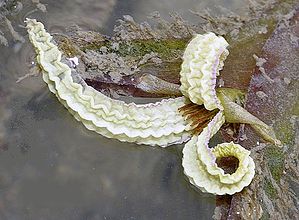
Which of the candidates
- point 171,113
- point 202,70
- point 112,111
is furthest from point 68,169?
point 202,70

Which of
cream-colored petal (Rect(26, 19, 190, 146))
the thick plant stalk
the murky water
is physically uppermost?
the thick plant stalk

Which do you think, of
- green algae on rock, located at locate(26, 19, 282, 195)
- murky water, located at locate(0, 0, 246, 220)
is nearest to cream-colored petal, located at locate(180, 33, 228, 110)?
green algae on rock, located at locate(26, 19, 282, 195)

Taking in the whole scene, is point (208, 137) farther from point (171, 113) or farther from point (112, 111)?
point (112, 111)

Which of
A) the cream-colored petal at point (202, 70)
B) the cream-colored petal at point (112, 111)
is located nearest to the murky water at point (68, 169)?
the cream-colored petal at point (112, 111)

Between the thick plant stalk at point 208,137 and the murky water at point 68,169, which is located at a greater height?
the thick plant stalk at point 208,137

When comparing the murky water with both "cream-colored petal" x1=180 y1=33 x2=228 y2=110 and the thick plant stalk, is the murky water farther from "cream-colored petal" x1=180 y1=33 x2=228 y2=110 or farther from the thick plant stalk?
"cream-colored petal" x1=180 y1=33 x2=228 y2=110

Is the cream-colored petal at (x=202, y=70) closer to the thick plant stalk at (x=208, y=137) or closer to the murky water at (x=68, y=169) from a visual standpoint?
the thick plant stalk at (x=208, y=137)

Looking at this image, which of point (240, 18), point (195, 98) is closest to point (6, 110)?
point (195, 98)

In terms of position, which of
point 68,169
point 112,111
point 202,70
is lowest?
point 68,169

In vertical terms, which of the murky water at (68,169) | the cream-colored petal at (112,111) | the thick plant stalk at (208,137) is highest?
the thick plant stalk at (208,137)
